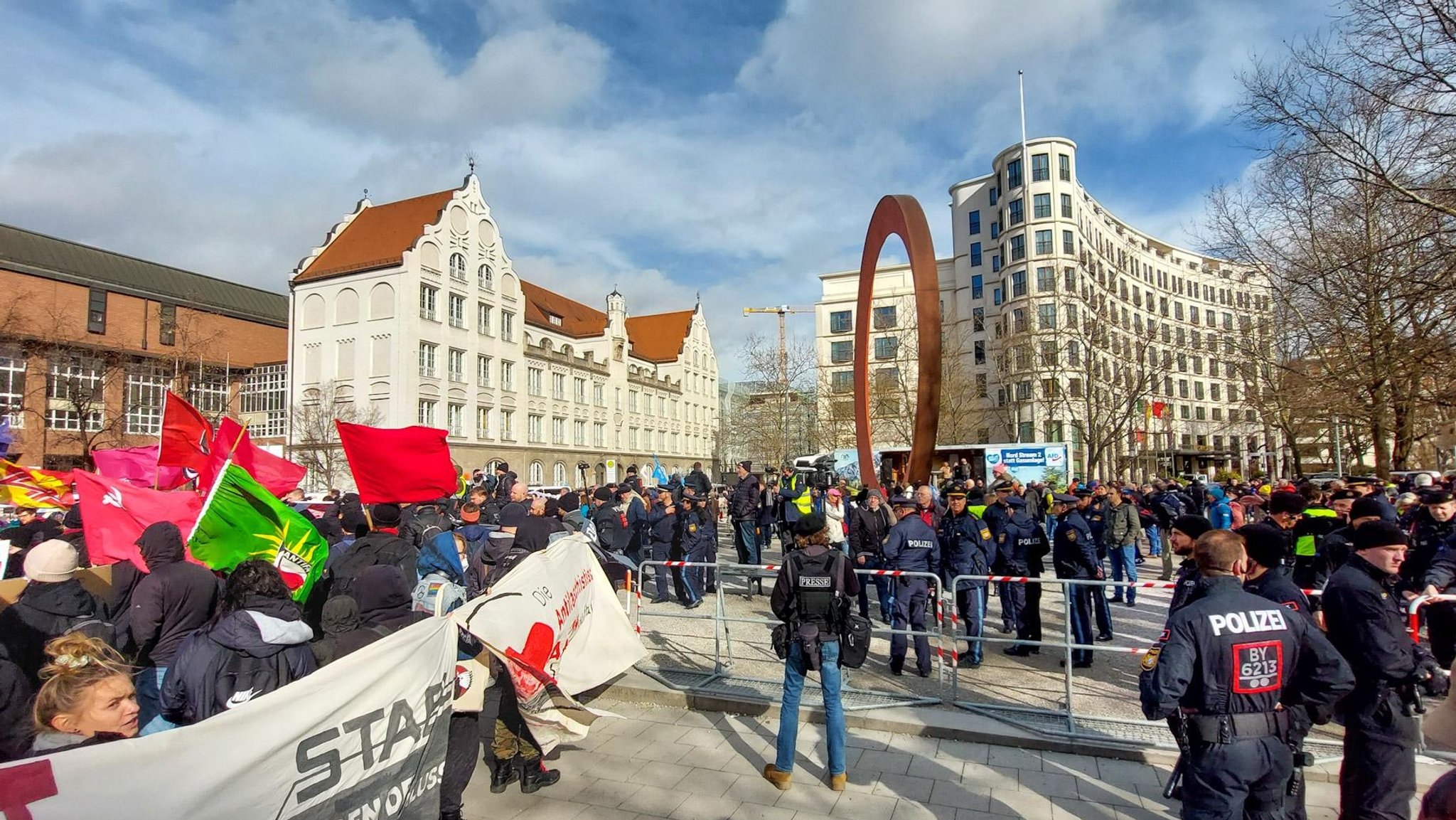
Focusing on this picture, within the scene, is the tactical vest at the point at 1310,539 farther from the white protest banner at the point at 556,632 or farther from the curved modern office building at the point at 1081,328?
the curved modern office building at the point at 1081,328

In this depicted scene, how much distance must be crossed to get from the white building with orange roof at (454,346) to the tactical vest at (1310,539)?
1016 inches

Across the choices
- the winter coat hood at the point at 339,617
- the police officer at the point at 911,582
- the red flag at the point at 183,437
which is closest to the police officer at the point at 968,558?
the police officer at the point at 911,582

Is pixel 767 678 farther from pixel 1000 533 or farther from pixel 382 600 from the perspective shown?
pixel 382 600

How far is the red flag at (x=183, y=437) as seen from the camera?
7.78 metres

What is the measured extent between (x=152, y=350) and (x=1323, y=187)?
65.9 m

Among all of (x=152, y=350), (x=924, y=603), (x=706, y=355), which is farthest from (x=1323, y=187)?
(x=706, y=355)

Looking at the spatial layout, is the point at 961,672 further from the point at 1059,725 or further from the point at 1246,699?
the point at 1246,699

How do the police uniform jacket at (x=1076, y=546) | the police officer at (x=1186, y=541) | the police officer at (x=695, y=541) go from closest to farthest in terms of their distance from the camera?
1. the police officer at (x=1186, y=541)
2. the police uniform jacket at (x=1076, y=546)
3. the police officer at (x=695, y=541)

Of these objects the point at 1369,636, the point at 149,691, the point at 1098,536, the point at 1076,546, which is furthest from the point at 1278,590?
the point at 1098,536

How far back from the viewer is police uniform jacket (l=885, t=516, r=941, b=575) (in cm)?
790

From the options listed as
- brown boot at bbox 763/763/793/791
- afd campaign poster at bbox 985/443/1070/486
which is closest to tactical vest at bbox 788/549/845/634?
brown boot at bbox 763/763/793/791

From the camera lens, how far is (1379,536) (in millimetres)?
4031

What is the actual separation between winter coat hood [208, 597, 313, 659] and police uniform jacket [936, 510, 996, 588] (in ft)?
22.6

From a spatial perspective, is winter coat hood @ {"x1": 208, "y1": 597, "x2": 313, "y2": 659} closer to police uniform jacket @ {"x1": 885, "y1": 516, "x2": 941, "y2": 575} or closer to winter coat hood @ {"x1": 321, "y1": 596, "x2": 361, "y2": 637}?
winter coat hood @ {"x1": 321, "y1": 596, "x2": 361, "y2": 637}
